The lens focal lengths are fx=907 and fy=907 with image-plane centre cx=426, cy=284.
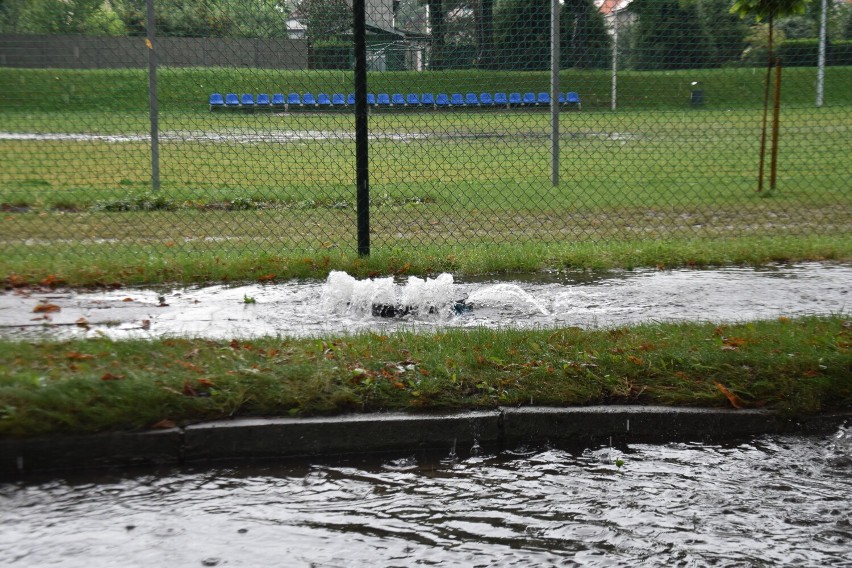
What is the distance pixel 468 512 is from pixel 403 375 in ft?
4.33

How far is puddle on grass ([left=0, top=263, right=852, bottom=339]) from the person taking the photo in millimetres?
6613

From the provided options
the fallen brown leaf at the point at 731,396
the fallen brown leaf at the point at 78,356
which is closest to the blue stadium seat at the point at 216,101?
the fallen brown leaf at the point at 78,356

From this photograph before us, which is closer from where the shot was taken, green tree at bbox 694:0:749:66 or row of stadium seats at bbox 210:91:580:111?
row of stadium seats at bbox 210:91:580:111

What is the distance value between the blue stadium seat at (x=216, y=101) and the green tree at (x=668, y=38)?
14.4ft

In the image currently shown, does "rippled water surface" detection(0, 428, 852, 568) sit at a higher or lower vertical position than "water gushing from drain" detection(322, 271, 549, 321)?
lower

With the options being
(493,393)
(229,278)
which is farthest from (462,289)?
(493,393)

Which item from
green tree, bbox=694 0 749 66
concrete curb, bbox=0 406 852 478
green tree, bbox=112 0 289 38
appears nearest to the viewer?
concrete curb, bbox=0 406 852 478

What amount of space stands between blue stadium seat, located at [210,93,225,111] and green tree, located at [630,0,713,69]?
14.4ft

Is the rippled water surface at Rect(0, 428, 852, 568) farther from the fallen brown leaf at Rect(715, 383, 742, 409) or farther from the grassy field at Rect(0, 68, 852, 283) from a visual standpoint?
the grassy field at Rect(0, 68, 852, 283)

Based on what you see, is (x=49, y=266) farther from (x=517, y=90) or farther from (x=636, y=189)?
(x=636, y=189)

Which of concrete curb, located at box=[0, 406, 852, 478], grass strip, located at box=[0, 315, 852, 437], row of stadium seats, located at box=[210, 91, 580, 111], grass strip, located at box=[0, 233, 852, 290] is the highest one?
row of stadium seats, located at box=[210, 91, 580, 111]

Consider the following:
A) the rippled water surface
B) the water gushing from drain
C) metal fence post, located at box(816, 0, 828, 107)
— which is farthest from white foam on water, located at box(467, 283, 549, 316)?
metal fence post, located at box(816, 0, 828, 107)

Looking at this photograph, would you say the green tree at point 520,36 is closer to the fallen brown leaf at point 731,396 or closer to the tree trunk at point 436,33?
the tree trunk at point 436,33

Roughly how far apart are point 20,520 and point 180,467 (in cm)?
85
